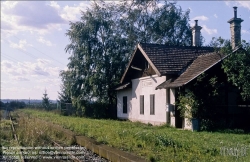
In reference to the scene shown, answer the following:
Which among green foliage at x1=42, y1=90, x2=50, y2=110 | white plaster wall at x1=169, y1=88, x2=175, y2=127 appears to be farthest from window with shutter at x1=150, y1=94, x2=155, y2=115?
green foliage at x1=42, y1=90, x2=50, y2=110

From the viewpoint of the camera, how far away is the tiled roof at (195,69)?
1635 centimetres

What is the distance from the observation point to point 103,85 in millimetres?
30656

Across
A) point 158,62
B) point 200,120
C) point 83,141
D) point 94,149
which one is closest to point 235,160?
point 94,149

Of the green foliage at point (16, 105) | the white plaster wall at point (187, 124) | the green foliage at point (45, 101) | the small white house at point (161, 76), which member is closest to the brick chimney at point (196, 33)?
the small white house at point (161, 76)

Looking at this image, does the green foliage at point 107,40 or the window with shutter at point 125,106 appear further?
the green foliage at point 107,40

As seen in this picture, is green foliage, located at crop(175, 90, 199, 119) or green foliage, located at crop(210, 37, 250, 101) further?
green foliage, located at crop(175, 90, 199, 119)

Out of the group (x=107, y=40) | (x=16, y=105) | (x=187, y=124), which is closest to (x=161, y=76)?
(x=187, y=124)

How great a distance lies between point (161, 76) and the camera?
62.2ft

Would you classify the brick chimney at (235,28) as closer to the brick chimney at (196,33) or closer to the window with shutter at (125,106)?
the brick chimney at (196,33)

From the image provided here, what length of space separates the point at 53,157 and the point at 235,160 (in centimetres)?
526

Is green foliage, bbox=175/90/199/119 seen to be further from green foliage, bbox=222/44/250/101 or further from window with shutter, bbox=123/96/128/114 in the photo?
window with shutter, bbox=123/96/128/114

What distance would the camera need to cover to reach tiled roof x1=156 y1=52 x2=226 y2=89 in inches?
644

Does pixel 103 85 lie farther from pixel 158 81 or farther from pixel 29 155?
pixel 29 155

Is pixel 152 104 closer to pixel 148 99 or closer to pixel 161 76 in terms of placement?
pixel 148 99
